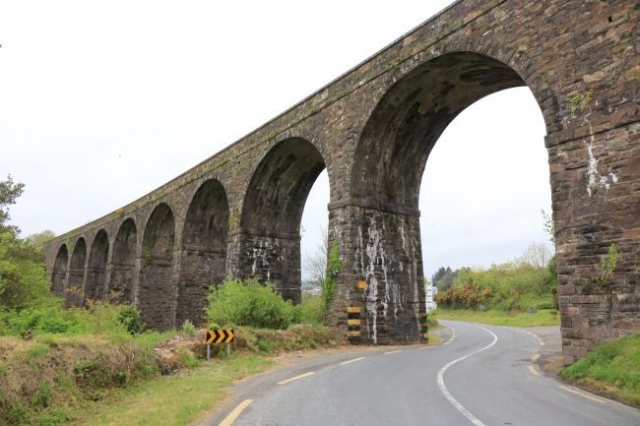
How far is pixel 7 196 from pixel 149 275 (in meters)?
11.9

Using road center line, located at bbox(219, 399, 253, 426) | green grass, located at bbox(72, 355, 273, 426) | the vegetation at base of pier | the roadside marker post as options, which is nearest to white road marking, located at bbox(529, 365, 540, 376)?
green grass, located at bbox(72, 355, 273, 426)

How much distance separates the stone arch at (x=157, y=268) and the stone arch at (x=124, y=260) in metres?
4.43

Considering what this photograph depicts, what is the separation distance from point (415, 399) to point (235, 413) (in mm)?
2647

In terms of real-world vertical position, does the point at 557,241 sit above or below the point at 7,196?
below

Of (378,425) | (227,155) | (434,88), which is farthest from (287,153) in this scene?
(378,425)

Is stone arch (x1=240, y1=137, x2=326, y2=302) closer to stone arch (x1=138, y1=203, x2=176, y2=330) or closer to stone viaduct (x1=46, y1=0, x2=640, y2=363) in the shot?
stone viaduct (x1=46, y1=0, x2=640, y2=363)

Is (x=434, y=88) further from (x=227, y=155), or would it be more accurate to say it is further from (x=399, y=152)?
(x=227, y=155)

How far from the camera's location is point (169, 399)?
748cm

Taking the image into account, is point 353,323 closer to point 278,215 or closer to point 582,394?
point 278,215

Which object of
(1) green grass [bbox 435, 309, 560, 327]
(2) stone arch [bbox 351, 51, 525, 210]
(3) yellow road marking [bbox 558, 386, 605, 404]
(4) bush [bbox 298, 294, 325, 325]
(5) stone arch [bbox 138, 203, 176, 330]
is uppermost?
(2) stone arch [bbox 351, 51, 525, 210]

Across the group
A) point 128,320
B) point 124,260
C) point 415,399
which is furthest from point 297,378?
point 124,260

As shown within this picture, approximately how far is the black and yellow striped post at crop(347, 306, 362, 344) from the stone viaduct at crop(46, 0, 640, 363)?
0.24 metres

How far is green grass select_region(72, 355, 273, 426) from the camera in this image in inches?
252

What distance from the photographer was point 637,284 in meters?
8.84
